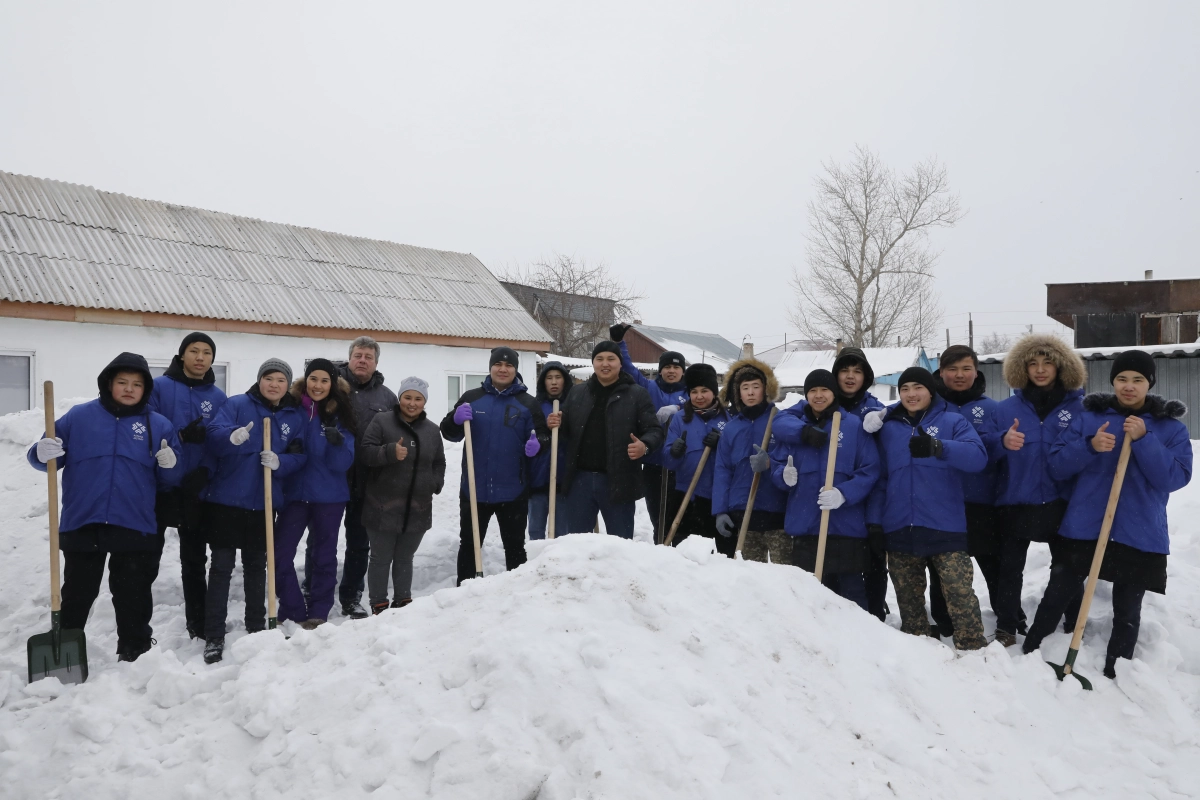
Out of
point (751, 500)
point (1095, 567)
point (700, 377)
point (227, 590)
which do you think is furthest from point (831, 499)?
point (227, 590)

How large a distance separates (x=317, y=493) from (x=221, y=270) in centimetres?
933

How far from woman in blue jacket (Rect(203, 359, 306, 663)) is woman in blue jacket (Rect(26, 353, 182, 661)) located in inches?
12.2

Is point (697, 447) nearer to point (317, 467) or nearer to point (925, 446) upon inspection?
point (925, 446)

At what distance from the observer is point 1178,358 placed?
1628cm

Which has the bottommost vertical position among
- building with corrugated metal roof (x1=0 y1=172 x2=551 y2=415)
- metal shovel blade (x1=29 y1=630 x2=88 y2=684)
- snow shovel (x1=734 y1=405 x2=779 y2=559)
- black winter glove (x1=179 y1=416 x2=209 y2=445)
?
metal shovel blade (x1=29 y1=630 x2=88 y2=684)

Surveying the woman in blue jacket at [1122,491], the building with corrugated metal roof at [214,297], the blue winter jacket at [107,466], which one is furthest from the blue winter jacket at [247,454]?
the building with corrugated metal roof at [214,297]

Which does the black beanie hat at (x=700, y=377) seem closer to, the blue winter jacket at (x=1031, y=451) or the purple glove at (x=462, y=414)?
the purple glove at (x=462, y=414)

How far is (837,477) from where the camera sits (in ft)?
15.1

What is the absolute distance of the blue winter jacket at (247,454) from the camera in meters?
4.67

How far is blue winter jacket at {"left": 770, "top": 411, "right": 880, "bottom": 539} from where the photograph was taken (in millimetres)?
4492

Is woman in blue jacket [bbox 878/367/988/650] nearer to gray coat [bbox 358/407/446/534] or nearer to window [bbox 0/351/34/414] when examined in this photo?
gray coat [bbox 358/407/446/534]

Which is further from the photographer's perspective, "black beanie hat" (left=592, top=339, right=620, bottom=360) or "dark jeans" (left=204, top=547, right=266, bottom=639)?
"black beanie hat" (left=592, top=339, right=620, bottom=360)

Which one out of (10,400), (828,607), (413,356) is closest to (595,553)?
(828,607)

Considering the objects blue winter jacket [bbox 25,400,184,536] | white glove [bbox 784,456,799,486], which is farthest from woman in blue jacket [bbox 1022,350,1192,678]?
blue winter jacket [bbox 25,400,184,536]
